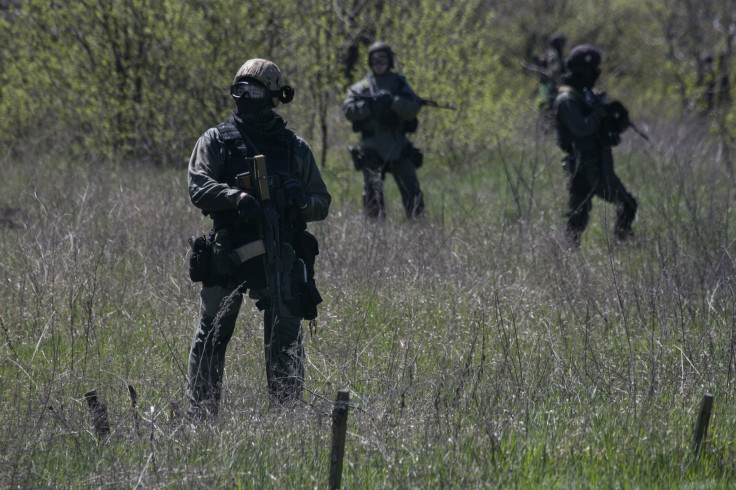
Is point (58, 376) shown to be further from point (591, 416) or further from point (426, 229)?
point (426, 229)

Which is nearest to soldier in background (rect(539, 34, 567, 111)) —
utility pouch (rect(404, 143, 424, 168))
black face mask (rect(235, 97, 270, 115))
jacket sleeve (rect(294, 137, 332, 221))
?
utility pouch (rect(404, 143, 424, 168))

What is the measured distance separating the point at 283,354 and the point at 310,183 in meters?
0.81

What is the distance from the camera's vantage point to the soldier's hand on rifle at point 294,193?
3945mm

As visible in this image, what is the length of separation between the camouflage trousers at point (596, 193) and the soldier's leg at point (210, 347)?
3.95 m

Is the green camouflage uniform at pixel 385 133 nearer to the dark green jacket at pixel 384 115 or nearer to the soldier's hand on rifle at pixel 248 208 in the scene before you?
Answer: the dark green jacket at pixel 384 115

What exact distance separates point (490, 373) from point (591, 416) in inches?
31.1

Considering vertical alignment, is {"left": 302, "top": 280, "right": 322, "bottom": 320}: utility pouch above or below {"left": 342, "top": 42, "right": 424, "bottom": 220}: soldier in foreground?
below

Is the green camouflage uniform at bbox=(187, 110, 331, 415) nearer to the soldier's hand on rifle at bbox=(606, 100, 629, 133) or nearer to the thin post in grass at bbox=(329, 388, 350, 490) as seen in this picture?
the thin post in grass at bbox=(329, 388, 350, 490)

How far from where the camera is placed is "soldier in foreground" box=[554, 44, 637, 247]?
7.27 meters

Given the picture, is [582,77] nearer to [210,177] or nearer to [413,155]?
[413,155]

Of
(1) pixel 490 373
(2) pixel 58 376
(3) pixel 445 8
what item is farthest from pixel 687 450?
(3) pixel 445 8

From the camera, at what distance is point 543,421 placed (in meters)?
3.91

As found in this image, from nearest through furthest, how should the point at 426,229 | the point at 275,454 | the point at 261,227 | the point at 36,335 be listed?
the point at 275,454 < the point at 261,227 < the point at 36,335 < the point at 426,229

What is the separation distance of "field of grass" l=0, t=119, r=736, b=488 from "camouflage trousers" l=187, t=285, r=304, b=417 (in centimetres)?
11
